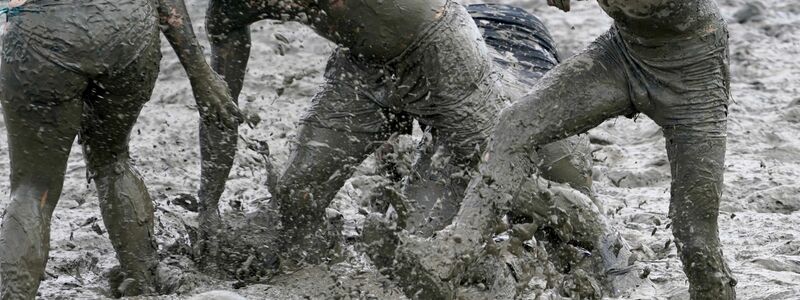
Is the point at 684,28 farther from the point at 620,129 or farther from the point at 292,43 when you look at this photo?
the point at 292,43

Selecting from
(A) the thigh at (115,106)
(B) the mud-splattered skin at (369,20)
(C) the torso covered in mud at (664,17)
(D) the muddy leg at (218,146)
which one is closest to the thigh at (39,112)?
A: (A) the thigh at (115,106)

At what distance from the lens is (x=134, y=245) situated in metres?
5.77

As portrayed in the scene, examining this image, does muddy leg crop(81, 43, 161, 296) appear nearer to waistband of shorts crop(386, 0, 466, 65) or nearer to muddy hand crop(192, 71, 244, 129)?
muddy hand crop(192, 71, 244, 129)

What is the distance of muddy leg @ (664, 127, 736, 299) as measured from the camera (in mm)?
4840

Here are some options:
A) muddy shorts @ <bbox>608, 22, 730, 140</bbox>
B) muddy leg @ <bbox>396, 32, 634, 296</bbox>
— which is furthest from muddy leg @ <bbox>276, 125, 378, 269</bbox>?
muddy shorts @ <bbox>608, 22, 730, 140</bbox>

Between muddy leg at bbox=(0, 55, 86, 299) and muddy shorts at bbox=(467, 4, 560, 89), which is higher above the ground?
muddy leg at bbox=(0, 55, 86, 299)

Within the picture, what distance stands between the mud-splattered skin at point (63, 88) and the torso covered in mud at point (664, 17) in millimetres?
1588

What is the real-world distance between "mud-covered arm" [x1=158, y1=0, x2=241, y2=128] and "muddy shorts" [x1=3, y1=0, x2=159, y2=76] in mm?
236

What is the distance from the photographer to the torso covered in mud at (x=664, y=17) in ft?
15.3

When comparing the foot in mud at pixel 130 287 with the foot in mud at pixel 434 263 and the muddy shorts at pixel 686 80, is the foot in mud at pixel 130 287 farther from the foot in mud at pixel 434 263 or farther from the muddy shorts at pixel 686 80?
the muddy shorts at pixel 686 80

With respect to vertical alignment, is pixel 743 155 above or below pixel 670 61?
below

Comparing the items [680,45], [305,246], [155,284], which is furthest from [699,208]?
[155,284]

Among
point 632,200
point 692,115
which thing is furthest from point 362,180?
point 692,115

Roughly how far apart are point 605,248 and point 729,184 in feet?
6.03
